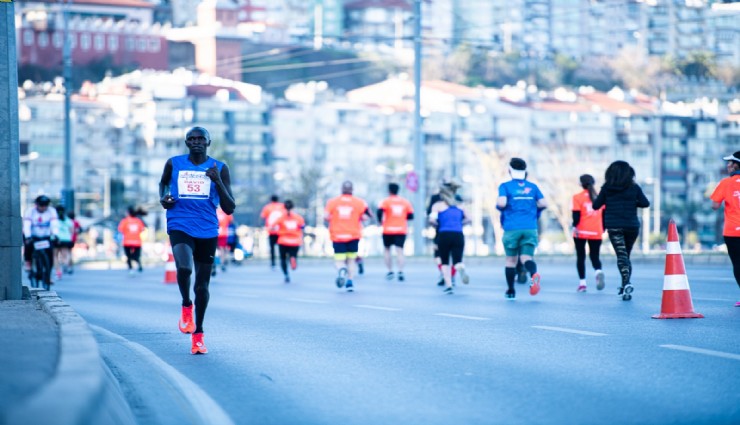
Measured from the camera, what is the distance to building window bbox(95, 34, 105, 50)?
175500 millimetres

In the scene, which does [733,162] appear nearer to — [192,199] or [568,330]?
[568,330]

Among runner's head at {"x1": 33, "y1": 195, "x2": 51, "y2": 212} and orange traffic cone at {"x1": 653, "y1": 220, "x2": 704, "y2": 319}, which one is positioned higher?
runner's head at {"x1": 33, "y1": 195, "x2": 51, "y2": 212}

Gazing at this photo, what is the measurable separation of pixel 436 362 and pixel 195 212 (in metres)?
2.37

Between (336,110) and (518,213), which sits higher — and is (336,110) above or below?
above

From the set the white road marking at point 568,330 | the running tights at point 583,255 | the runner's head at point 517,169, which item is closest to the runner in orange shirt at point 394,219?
the running tights at point 583,255

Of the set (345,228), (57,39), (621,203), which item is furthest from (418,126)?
(57,39)

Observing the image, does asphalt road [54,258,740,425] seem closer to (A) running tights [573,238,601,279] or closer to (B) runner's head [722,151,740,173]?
→ (A) running tights [573,238,601,279]

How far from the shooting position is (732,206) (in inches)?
678

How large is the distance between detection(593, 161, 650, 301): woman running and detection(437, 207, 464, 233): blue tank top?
4032mm

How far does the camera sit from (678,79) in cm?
15850

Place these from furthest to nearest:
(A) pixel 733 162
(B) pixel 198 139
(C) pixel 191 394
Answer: (A) pixel 733 162 < (B) pixel 198 139 < (C) pixel 191 394

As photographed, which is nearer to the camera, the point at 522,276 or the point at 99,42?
the point at 522,276

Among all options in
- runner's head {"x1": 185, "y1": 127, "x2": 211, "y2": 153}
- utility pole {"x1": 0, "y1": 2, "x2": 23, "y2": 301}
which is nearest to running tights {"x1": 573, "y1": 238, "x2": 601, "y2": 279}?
utility pole {"x1": 0, "y1": 2, "x2": 23, "y2": 301}

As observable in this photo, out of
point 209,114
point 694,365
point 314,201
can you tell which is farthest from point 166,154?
point 694,365
